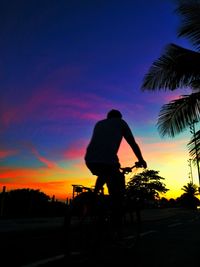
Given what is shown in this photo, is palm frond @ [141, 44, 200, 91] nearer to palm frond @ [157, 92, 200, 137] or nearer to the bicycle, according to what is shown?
palm frond @ [157, 92, 200, 137]

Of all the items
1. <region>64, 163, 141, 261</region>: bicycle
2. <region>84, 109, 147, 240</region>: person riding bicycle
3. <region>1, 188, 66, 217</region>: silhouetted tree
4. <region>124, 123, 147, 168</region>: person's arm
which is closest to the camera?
<region>64, 163, 141, 261</region>: bicycle

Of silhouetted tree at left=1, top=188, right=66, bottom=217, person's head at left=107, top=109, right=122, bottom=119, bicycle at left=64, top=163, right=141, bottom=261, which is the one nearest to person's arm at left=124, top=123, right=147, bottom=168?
person's head at left=107, top=109, right=122, bottom=119

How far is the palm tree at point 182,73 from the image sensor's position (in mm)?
11852

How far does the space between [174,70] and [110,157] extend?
335 inches

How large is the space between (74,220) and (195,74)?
9.04 meters

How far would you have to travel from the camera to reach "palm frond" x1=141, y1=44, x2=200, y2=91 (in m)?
12.2

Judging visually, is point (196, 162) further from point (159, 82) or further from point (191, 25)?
point (191, 25)

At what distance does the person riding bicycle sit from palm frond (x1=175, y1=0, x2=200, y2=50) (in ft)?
27.0

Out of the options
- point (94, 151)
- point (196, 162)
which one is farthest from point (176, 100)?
point (94, 151)

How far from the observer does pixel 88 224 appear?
456 cm

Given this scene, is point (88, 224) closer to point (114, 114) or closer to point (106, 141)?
A: point (106, 141)

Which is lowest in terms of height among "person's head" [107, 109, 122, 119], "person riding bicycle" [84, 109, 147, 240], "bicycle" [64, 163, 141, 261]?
"bicycle" [64, 163, 141, 261]

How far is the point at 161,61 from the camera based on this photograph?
12.8 meters

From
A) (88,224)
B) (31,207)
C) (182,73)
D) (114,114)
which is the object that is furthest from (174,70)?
(31,207)
